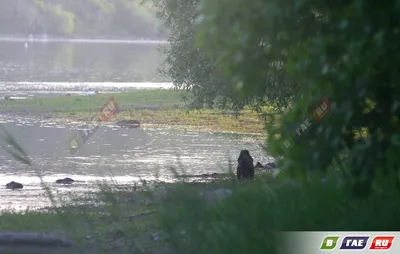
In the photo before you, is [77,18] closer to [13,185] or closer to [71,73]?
[71,73]

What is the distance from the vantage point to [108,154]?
25.7 m

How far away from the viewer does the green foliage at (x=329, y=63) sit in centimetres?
521

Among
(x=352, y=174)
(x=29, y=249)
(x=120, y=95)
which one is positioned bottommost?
(x=120, y=95)

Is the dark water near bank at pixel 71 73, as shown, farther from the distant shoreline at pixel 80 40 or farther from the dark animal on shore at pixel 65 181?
the dark animal on shore at pixel 65 181

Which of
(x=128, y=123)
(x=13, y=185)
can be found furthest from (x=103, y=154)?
(x=128, y=123)

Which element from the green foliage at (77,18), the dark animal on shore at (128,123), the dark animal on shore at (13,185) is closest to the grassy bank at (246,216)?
the dark animal on shore at (13,185)

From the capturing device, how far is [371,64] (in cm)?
522

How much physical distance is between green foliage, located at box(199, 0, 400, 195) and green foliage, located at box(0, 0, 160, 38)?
404ft

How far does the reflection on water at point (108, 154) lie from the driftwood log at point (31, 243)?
7.63 m

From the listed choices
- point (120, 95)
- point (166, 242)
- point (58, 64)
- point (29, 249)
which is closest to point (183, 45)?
point (29, 249)

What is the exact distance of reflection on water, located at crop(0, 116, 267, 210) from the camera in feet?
66.3

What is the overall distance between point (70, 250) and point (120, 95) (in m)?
43.5

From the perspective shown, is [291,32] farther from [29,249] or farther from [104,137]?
[104,137]

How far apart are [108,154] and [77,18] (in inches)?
4822
